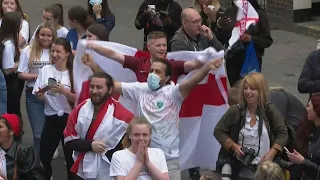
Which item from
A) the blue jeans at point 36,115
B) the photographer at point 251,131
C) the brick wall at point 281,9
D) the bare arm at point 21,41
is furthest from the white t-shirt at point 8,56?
the brick wall at point 281,9

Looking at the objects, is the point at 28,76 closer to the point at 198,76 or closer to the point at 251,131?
the point at 198,76

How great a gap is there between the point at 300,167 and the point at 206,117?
143 cm

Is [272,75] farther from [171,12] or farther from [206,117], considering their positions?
[206,117]

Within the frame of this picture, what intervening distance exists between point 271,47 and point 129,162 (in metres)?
8.68

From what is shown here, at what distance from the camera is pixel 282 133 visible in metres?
7.20

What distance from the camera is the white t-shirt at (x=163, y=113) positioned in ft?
24.2

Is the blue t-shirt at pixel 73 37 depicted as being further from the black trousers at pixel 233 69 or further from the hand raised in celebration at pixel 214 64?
the hand raised in celebration at pixel 214 64

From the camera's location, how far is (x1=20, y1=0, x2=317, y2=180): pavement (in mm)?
12045

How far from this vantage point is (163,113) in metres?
7.38

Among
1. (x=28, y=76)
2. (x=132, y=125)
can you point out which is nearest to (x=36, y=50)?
(x=28, y=76)

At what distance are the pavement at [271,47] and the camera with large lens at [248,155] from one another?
227 cm

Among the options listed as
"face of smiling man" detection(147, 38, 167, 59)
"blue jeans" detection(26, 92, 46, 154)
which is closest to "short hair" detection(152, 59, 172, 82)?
"face of smiling man" detection(147, 38, 167, 59)

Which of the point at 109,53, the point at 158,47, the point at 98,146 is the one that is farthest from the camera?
the point at 109,53

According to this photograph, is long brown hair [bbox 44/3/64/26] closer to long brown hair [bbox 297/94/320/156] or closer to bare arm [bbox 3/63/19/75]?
bare arm [bbox 3/63/19/75]
